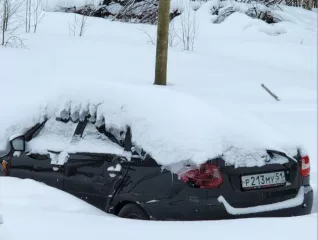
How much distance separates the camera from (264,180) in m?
3.98

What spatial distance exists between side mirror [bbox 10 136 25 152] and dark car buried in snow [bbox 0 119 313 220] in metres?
0.38

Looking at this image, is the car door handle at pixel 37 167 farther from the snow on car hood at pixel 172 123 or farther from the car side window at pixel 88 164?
the snow on car hood at pixel 172 123

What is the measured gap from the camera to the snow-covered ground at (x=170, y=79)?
11.0ft

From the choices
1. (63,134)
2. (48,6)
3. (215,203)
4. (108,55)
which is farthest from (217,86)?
(48,6)

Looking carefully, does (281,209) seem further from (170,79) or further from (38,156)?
(170,79)

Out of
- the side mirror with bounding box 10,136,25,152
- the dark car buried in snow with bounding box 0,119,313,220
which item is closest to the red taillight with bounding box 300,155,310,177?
the dark car buried in snow with bounding box 0,119,313,220

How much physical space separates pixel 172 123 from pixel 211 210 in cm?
75

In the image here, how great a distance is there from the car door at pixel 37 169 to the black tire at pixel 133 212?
770 mm

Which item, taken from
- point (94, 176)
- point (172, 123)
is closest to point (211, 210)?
point (172, 123)

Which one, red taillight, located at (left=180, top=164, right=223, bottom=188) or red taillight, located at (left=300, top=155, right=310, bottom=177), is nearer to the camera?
red taillight, located at (left=180, top=164, right=223, bottom=188)

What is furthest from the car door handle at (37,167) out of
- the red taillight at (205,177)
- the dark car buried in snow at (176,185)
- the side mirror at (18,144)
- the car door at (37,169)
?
the red taillight at (205,177)

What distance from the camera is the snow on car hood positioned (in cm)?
392

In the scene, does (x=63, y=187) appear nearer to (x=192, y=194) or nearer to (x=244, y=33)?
(x=192, y=194)

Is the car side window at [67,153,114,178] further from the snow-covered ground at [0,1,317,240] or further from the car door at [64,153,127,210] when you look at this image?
the snow-covered ground at [0,1,317,240]
